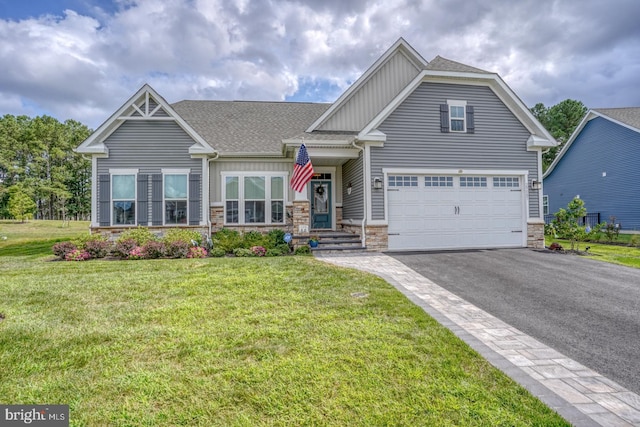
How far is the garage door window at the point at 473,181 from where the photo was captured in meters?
11.3

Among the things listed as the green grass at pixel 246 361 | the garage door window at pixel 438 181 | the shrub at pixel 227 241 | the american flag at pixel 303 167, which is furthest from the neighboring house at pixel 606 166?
the shrub at pixel 227 241

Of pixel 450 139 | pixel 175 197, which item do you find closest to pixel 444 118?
pixel 450 139

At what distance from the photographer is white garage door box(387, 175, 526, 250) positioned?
10883mm

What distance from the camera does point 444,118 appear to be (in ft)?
36.8

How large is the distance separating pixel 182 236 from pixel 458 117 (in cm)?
1035

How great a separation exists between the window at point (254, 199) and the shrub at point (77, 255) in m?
4.73

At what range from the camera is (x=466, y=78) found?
36.6 feet

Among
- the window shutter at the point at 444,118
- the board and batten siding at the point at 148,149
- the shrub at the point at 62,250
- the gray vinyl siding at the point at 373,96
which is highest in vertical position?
the gray vinyl siding at the point at 373,96

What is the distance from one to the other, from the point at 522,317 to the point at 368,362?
3003 mm

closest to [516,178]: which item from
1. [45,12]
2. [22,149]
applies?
[45,12]

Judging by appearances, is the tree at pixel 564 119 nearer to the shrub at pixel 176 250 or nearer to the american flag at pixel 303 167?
the american flag at pixel 303 167

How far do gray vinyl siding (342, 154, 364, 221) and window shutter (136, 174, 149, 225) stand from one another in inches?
296

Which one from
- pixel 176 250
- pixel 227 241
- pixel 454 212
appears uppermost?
pixel 454 212

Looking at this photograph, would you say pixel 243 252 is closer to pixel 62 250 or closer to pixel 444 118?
pixel 62 250
